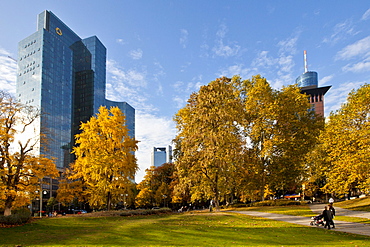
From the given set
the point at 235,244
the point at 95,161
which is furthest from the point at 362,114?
the point at 95,161

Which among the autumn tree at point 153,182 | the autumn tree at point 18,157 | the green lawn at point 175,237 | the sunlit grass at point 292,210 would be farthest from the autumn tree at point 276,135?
the autumn tree at point 153,182

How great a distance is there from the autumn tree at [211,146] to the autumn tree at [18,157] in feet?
44.5

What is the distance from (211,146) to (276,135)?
1120 centimetres

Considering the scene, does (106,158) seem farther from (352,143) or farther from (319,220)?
(352,143)

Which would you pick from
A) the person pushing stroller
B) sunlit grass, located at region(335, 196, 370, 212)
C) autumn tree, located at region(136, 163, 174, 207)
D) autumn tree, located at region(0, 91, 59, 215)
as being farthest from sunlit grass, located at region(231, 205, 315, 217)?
autumn tree, located at region(136, 163, 174, 207)

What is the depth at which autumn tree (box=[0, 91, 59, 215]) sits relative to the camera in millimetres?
23016

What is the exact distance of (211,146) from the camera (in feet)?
103

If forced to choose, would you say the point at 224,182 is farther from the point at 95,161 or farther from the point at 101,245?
the point at 101,245

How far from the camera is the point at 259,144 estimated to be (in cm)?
4009

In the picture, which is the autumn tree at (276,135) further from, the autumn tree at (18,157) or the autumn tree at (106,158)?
the autumn tree at (18,157)

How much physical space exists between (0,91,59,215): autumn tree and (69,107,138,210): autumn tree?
543 centimetres

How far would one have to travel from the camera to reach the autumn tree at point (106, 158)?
29938 millimetres

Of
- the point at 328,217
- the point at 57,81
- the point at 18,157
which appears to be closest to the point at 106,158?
the point at 18,157

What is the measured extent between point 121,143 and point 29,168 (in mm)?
10156
